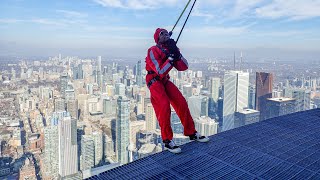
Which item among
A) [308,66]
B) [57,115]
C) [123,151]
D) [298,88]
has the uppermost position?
[308,66]

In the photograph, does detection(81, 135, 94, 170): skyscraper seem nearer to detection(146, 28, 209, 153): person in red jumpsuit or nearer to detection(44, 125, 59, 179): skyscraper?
detection(44, 125, 59, 179): skyscraper

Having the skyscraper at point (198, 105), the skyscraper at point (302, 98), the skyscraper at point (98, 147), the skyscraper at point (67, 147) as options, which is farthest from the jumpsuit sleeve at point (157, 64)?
the skyscraper at point (302, 98)

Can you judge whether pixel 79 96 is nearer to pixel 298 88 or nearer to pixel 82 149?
pixel 82 149

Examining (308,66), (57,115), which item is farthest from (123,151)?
(308,66)

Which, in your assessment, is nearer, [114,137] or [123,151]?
[123,151]

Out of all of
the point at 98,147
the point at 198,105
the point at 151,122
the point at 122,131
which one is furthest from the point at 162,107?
the point at 198,105

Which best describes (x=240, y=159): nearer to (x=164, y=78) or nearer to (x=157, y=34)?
(x=164, y=78)
